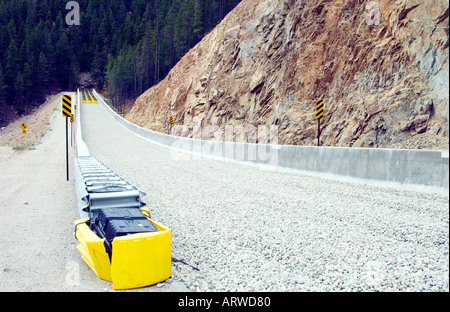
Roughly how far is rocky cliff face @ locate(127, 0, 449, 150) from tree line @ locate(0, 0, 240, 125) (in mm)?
29220

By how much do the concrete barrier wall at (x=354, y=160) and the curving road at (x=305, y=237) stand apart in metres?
0.50

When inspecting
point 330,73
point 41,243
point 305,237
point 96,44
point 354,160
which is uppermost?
point 96,44

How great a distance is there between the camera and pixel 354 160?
1038cm

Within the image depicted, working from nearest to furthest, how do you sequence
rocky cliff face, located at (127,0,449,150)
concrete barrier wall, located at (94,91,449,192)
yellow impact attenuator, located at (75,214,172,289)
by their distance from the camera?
yellow impact attenuator, located at (75,214,172,289) < concrete barrier wall, located at (94,91,449,192) < rocky cliff face, located at (127,0,449,150)

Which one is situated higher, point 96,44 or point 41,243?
point 96,44

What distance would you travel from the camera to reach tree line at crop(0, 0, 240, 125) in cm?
7025

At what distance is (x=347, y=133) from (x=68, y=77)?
12267 cm

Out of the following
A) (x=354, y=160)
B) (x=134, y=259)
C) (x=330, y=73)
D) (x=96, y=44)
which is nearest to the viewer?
(x=134, y=259)

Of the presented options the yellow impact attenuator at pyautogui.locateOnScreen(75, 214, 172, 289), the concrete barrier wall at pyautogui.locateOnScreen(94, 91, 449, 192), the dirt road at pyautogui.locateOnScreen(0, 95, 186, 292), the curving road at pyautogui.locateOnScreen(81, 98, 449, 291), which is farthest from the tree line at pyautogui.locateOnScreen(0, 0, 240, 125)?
the yellow impact attenuator at pyautogui.locateOnScreen(75, 214, 172, 289)

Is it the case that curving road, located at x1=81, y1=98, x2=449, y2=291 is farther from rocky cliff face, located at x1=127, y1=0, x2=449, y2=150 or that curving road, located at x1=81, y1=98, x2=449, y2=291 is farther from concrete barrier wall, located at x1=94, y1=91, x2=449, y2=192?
rocky cliff face, located at x1=127, y1=0, x2=449, y2=150

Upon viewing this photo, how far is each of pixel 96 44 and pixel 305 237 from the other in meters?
148

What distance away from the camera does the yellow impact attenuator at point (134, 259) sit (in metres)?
3.82

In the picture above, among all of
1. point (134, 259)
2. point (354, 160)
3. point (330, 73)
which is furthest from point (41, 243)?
point (330, 73)

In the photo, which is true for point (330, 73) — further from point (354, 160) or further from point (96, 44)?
point (96, 44)
